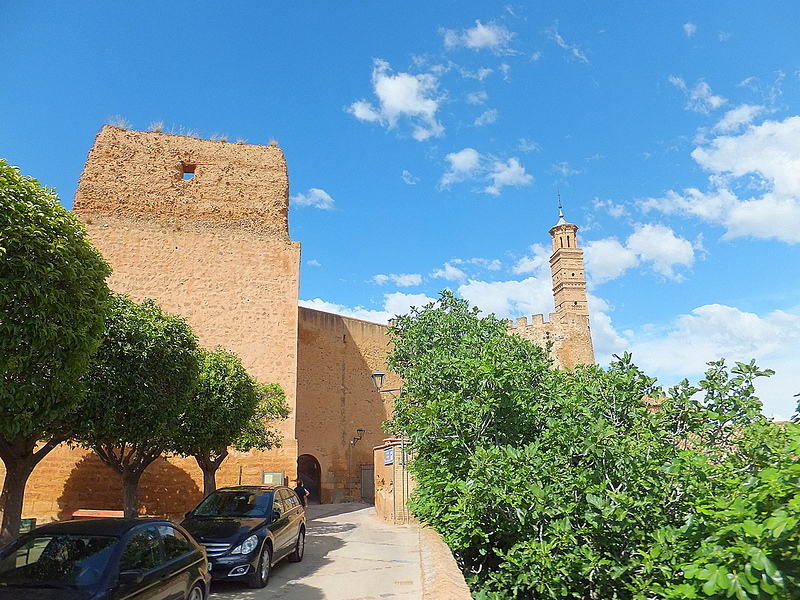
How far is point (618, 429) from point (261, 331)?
1289 cm

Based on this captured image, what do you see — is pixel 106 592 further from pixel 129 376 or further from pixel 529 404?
pixel 529 404

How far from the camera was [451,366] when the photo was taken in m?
9.12

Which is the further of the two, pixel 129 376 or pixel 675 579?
pixel 129 376

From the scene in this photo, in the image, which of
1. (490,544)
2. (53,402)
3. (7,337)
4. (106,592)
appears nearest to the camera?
(106,592)

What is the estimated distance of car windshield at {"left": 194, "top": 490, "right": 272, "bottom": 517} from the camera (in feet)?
26.1

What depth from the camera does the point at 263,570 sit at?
23.7 feet

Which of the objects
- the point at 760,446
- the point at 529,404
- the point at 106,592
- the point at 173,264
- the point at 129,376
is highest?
the point at 173,264

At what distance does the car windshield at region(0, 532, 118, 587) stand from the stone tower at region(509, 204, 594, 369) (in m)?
25.8

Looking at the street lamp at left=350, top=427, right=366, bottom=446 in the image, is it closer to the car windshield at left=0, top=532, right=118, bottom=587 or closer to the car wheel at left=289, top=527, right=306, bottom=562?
the car wheel at left=289, top=527, right=306, bottom=562

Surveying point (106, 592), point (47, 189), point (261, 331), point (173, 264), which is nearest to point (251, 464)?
point (261, 331)

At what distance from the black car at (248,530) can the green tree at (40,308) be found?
2352 millimetres

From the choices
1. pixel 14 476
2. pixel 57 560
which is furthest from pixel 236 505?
pixel 57 560

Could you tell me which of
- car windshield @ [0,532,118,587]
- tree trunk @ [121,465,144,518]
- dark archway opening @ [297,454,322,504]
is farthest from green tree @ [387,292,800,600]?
dark archway opening @ [297,454,322,504]

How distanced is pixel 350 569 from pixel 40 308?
225 inches
